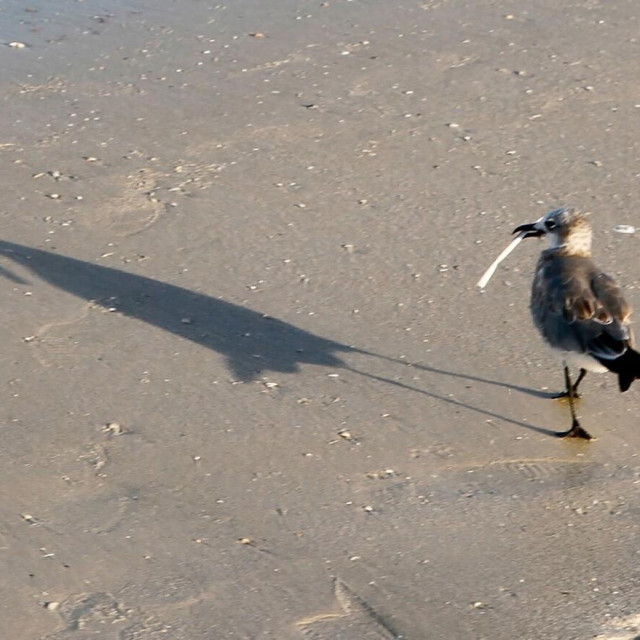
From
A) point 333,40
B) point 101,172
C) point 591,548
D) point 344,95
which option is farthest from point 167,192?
point 591,548

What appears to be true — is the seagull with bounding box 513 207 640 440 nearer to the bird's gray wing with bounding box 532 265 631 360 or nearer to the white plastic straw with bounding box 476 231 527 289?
the bird's gray wing with bounding box 532 265 631 360

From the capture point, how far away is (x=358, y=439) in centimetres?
481

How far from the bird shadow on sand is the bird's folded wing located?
0.32m

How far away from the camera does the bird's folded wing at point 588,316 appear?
189 inches

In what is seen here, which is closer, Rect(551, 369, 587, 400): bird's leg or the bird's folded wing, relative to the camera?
the bird's folded wing

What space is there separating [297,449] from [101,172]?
236cm

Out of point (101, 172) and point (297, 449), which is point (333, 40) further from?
point (297, 449)

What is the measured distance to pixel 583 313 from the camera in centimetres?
491

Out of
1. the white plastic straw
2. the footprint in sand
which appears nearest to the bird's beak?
the white plastic straw

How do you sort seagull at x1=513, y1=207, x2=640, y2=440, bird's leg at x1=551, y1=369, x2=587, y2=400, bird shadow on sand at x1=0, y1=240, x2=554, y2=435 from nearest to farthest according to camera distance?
seagull at x1=513, y1=207, x2=640, y2=440 → bird's leg at x1=551, y1=369, x2=587, y2=400 → bird shadow on sand at x1=0, y1=240, x2=554, y2=435

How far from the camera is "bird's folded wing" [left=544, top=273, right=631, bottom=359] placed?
4797 millimetres

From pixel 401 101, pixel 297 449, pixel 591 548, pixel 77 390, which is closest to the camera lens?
pixel 591 548

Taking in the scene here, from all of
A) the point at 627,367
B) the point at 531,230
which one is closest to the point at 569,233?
the point at 531,230

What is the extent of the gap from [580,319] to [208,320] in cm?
149
